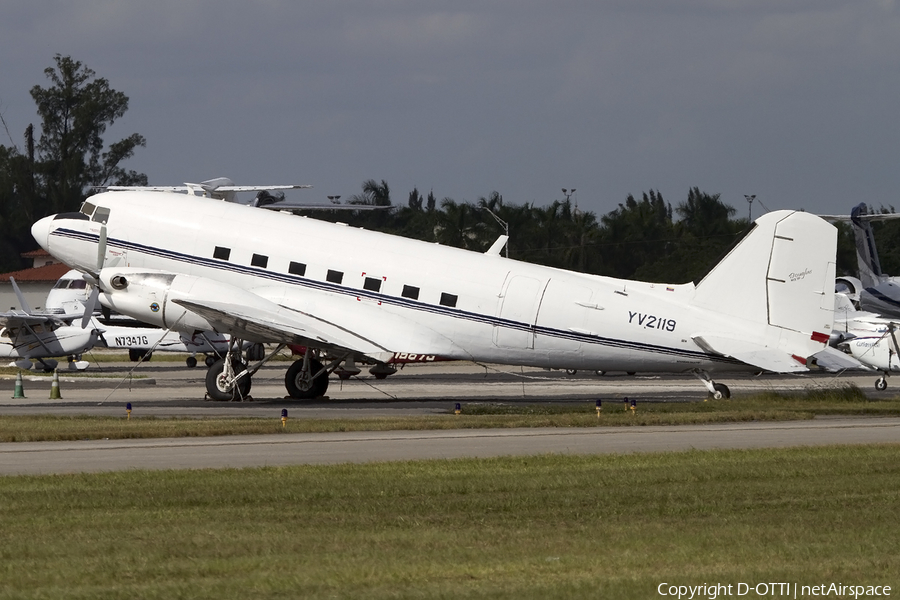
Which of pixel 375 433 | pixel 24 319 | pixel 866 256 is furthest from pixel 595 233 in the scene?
pixel 375 433

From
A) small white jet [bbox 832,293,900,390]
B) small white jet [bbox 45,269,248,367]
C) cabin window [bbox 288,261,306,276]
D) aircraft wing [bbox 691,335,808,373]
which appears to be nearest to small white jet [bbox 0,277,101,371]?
small white jet [bbox 45,269,248,367]

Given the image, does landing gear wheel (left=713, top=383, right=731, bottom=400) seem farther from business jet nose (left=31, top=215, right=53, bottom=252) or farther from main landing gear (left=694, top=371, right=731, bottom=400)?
business jet nose (left=31, top=215, right=53, bottom=252)

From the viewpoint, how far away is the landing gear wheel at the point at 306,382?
3141cm

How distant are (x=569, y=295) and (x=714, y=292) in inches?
141

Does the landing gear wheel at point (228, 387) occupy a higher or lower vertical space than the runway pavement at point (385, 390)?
higher

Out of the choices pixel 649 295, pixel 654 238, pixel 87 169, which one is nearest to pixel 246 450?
pixel 649 295

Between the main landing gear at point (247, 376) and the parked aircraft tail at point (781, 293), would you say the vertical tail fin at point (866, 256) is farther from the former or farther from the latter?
the main landing gear at point (247, 376)

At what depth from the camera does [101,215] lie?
31.4 metres

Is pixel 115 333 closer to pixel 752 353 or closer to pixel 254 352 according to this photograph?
pixel 254 352

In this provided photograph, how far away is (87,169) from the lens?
10881cm

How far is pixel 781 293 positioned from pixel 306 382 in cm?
1286

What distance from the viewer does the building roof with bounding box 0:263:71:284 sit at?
350 ft

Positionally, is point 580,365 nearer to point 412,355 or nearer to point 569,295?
point 569,295

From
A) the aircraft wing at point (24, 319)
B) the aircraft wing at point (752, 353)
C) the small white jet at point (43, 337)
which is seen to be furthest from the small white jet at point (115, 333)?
the aircraft wing at point (752, 353)
